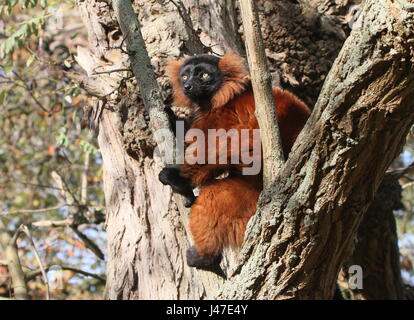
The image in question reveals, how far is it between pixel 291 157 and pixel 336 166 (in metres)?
0.30

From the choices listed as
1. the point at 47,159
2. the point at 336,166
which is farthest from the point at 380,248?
the point at 47,159

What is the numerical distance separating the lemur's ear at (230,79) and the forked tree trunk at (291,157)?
0.53 m

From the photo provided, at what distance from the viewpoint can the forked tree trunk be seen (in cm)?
359

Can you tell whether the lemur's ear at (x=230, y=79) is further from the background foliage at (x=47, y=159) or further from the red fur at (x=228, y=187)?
the background foliage at (x=47, y=159)

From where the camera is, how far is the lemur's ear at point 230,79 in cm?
553

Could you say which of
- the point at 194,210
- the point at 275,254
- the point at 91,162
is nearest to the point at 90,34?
the point at 194,210

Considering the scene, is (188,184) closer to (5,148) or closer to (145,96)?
(145,96)

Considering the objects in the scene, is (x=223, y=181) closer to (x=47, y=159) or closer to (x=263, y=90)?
(x=263, y=90)

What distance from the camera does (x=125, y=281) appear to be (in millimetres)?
5738

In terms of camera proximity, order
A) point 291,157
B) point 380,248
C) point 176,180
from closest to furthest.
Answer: point 291,157, point 176,180, point 380,248

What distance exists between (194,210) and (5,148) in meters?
7.32

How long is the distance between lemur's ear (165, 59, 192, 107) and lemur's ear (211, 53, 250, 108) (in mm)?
369

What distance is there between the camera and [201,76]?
5.75 meters

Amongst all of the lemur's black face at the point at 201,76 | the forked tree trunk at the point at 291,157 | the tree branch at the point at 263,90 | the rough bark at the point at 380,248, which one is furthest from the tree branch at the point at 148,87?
the rough bark at the point at 380,248
